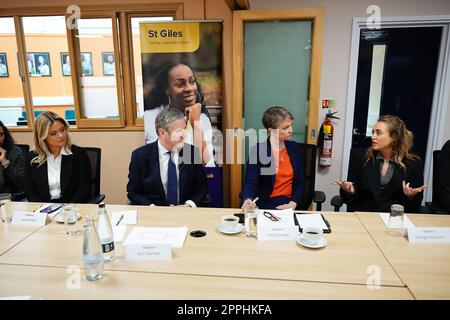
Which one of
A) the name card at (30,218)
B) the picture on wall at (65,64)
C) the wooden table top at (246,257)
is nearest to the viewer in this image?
the wooden table top at (246,257)

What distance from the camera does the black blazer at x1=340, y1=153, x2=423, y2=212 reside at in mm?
2111

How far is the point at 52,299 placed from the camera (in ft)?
3.49

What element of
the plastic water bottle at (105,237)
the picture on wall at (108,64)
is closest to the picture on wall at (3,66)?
the picture on wall at (108,64)

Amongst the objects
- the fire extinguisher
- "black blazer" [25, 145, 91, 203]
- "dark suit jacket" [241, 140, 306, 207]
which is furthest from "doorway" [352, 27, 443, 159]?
"black blazer" [25, 145, 91, 203]

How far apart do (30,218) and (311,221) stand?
149 centimetres

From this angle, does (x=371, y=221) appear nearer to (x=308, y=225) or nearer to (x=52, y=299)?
(x=308, y=225)

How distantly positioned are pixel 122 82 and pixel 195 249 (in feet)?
8.60

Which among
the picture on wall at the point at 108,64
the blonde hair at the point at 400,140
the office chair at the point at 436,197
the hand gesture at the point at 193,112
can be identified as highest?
the picture on wall at the point at 108,64

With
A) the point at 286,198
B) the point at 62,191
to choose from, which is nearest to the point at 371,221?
the point at 286,198

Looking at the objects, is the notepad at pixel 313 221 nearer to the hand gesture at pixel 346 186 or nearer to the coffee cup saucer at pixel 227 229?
the coffee cup saucer at pixel 227 229

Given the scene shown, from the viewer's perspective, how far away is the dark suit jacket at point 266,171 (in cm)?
231

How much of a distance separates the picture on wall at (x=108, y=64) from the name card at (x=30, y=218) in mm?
2208

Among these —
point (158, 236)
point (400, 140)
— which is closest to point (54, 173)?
point (158, 236)

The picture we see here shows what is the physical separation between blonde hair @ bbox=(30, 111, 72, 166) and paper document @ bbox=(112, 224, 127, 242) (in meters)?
1.05
